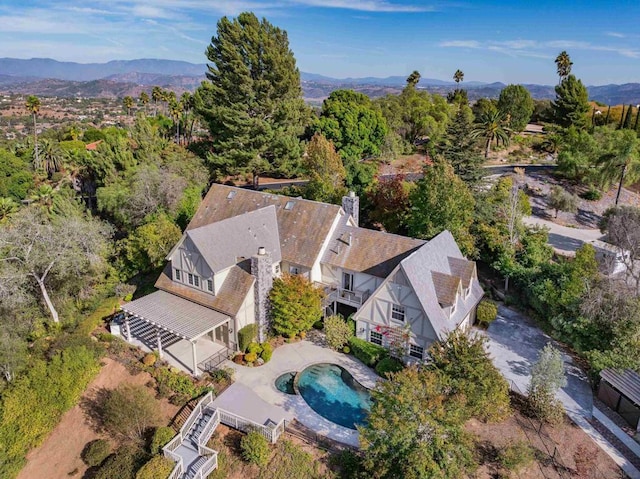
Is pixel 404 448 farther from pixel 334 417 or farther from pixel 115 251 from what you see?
pixel 115 251

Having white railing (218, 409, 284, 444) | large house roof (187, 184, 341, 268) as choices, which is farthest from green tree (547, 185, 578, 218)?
white railing (218, 409, 284, 444)

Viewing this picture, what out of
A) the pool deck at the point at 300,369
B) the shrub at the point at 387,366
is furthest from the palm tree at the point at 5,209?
the shrub at the point at 387,366

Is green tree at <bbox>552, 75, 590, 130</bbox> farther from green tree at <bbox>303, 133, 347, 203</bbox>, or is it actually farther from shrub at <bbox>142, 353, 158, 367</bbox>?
shrub at <bbox>142, 353, 158, 367</bbox>

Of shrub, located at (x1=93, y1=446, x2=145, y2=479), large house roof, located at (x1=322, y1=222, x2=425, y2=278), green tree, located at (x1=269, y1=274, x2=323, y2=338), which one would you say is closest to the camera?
shrub, located at (x1=93, y1=446, x2=145, y2=479)

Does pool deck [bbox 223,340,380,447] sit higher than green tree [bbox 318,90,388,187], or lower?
lower

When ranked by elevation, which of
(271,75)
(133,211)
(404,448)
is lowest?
(404,448)

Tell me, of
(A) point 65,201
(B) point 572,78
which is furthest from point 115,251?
(B) point 572,78

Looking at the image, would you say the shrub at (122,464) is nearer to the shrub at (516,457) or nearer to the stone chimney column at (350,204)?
the shrub at (516,457)
